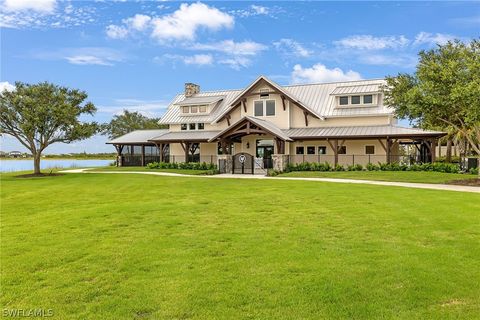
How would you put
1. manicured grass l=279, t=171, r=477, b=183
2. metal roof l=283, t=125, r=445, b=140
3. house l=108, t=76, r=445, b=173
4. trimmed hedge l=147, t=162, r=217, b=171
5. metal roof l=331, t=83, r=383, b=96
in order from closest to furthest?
1. manicured grass l=279, t=171, r=477, b=183
2. metal roof l=283, t=125, r=445, b=140
3. house l=108, t=76, r=445, b=173
4. trimmed hedge l=147, t=162, r=217, b=171
5. metal roof l=331, t=83, r=383, b=96

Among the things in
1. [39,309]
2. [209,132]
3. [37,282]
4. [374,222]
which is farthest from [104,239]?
[209,132]

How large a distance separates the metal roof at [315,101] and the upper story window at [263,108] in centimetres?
179

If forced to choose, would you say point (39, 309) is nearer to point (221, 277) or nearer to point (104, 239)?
point (221, 277)

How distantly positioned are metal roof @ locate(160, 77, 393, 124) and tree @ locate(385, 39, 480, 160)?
1080 cm

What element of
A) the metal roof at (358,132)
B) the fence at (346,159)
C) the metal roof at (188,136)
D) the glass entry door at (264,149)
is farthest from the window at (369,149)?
the metal roof at (188,136)

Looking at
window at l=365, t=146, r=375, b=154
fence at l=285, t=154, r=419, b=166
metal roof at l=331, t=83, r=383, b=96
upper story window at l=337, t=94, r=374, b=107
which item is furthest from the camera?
upper story window at l=337, t=94, r=374, b=107

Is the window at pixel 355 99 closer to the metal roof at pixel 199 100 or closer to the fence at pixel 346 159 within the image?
the fence at pixel 346 159

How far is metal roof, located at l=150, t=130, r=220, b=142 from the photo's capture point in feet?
125

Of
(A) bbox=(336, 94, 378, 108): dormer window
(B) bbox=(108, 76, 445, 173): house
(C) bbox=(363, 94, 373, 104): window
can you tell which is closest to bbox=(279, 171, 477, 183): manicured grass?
(B) bbox=(108, 76, 445, 173): house

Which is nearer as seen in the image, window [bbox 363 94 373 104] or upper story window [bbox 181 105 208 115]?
window [bbox 363 94 373 104]

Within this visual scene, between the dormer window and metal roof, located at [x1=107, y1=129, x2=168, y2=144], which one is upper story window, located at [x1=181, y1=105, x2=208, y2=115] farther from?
the dormer window

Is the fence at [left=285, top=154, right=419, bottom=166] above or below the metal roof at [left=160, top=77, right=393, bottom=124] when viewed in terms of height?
below

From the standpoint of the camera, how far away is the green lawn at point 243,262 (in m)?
5.09

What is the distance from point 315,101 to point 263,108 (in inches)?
206
